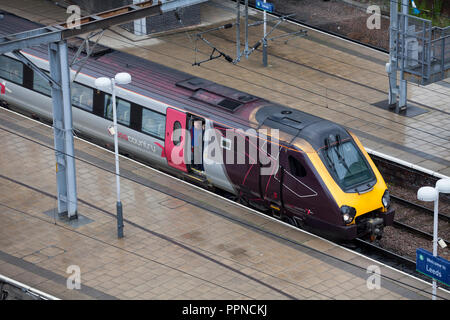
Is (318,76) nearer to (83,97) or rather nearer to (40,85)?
(83,97)

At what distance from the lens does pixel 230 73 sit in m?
36.4

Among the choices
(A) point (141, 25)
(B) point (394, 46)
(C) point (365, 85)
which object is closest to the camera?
(B) point (394, 46)

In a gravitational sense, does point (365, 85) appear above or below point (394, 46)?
below

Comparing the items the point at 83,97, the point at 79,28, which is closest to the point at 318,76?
the point at 83,97

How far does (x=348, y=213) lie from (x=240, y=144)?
12.2 ft

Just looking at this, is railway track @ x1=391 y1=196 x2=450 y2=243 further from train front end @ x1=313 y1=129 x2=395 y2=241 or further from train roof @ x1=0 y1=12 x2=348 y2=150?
train roof @ x1=0 y1=12 x2=348 y2=150

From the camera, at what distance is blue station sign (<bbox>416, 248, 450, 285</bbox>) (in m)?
19.0

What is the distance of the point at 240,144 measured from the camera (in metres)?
25.0

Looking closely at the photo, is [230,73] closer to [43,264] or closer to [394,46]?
[394,46]

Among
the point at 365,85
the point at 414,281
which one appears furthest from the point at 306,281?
the point at 365,85

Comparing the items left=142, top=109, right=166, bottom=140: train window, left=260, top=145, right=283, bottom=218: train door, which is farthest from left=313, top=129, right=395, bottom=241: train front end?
left=142, top=109, right=166, bottom=140: train window

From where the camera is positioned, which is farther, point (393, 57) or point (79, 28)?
point (393, 57)

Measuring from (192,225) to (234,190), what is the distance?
178 cm
